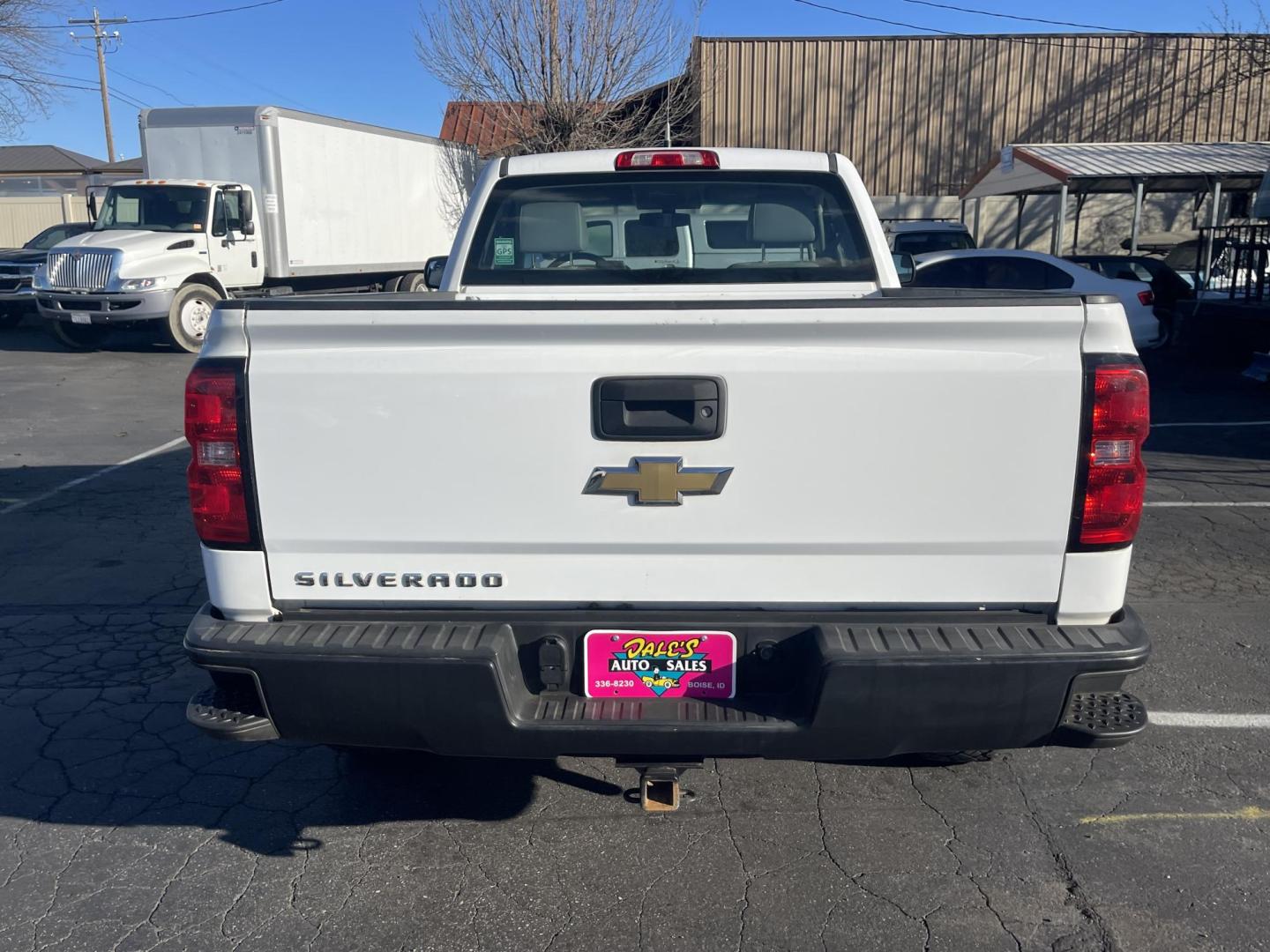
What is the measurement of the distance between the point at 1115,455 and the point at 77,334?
17.4 m

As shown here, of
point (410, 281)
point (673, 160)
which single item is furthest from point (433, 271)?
point (410, 281)

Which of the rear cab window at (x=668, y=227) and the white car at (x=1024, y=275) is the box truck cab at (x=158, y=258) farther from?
the rear cab window at (x=668, y=227)

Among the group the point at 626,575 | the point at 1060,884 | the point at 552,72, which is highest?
the point at 552,72

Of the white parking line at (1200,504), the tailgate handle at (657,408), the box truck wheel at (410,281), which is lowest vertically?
the white parking line at (1200,504)

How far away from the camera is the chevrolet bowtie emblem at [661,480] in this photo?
106 inches

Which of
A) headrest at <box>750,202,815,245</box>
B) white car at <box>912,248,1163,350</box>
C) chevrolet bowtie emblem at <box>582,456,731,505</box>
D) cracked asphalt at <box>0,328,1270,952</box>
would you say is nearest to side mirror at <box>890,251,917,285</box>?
headrest at <box>750,202,815,245</box>

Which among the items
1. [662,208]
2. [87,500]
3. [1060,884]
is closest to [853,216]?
[662,208]

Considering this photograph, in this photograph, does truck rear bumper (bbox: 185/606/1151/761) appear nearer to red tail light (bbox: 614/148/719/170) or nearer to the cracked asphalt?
the cracked asphalt

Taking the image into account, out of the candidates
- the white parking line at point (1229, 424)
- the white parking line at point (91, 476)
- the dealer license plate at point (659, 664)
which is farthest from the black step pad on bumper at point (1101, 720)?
the white parking line at point (1229, 424)

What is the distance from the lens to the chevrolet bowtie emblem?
106 inches

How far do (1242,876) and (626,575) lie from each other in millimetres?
2107

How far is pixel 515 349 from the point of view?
8.76 feet

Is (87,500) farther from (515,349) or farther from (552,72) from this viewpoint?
(552,72)

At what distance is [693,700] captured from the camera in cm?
283
